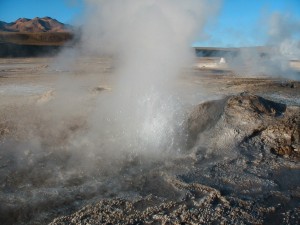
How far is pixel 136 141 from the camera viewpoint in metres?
5.34

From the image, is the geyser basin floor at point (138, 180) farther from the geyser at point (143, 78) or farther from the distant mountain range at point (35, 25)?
the distant mountain range at point (35, 25)

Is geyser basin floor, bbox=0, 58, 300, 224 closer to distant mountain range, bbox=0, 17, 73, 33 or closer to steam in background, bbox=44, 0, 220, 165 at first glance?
steam in background, bbox=44, 0, 220, 165

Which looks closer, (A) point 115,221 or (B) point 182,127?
(A) point 115,221

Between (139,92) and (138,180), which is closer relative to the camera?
(138,180)

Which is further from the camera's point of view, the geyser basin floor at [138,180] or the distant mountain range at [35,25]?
the distant mountain range at [35,25]

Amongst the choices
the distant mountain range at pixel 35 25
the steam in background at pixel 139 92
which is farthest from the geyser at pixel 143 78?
the distant mountain range at pixel 35 25

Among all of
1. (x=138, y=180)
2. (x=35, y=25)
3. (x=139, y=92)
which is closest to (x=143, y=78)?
(x=139, y=92)

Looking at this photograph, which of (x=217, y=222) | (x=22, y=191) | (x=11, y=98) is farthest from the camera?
(x=11, y=98)

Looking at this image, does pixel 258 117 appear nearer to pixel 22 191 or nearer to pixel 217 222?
pixel 217 222

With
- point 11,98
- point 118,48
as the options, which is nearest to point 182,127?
point 118,48

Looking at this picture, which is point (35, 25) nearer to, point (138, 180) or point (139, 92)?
point (139, 92)

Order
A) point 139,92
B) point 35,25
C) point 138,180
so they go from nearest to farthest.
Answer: point 138,180 → point 139,92 → point 35,25

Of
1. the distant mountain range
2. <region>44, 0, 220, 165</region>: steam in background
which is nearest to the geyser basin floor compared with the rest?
<region>44, 0, 220, 165</region>: steam in background

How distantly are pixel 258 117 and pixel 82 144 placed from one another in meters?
2.79
